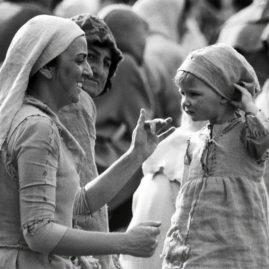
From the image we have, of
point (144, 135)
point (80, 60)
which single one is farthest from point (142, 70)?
point (80, 60)

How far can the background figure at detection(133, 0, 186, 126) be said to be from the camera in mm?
11625

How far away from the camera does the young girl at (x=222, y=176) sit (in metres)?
5.98

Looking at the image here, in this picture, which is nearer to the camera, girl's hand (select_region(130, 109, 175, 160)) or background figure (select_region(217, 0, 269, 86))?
girl's hand (select_region(130, 109, 175, 160))

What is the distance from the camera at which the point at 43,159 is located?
480 cm

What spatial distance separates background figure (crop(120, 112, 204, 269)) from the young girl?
1.20 metres

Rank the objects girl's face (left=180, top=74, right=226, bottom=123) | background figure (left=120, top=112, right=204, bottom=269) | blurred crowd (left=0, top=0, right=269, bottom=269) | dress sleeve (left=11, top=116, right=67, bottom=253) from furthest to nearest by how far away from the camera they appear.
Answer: blurred crowd (left=0, top=0, right=269, bottom=269) < background figure (left=120, top=112, right=204, bottom=269) < girl's face (left=180, top=74, right=226, bottom=123) < dress sleeve (left=11, top=116, right=67, bottom=253)

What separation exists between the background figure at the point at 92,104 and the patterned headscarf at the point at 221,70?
47 centimetres

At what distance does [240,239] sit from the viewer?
5.99 meters

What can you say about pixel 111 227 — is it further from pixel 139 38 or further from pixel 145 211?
pixel 145 211

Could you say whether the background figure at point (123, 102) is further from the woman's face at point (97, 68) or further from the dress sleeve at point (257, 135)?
the dress sleeve at point (257, 135)

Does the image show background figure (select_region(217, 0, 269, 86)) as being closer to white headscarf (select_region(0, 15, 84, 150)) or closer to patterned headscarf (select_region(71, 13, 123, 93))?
patterned headscarf (select_region(71, 13, 123, 93))

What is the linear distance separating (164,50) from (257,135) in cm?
643

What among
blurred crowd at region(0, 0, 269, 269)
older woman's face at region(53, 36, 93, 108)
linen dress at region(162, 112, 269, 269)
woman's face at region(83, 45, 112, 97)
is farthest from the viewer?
blurred crowd at region(0, 0, 269, 269)

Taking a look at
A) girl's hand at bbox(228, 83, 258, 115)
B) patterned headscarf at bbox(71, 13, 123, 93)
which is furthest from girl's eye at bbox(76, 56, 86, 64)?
patterned headscarf at bbox(71, 13, 123, 93)
